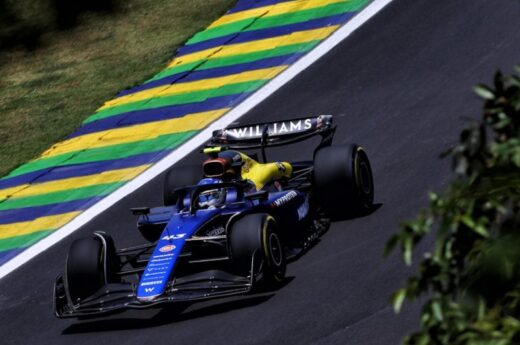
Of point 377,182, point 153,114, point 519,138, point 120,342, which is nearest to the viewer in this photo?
point 519,138

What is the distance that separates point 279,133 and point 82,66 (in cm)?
820

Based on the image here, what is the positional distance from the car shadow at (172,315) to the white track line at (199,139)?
269 centimetres

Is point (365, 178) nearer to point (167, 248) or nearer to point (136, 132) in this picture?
point (167, 248)

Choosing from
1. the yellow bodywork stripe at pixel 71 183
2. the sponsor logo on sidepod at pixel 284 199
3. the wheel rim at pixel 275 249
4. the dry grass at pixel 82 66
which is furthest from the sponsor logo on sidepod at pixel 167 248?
the dry grass at pixel 82 66

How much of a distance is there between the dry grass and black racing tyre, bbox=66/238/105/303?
6293 millimetres

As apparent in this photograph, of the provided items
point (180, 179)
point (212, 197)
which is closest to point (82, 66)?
point (180, 179)

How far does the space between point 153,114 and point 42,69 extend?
404 cm

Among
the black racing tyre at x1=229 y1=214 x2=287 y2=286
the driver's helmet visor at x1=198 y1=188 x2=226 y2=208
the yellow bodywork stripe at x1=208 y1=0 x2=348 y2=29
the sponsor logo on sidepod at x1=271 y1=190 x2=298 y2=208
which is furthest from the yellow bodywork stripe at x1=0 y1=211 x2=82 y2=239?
the yellow bodywork stripe at x1=208 y1=0 x2=348 y2=29

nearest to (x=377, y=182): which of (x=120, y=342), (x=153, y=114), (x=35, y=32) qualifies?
(x=120, y=342)

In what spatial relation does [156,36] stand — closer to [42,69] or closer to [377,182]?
[42,69]

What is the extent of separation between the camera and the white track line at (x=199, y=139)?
12.4m

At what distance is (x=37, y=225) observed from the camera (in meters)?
13.1

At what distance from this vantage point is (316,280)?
9.15m

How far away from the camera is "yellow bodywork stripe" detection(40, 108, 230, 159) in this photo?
14.7 metres
